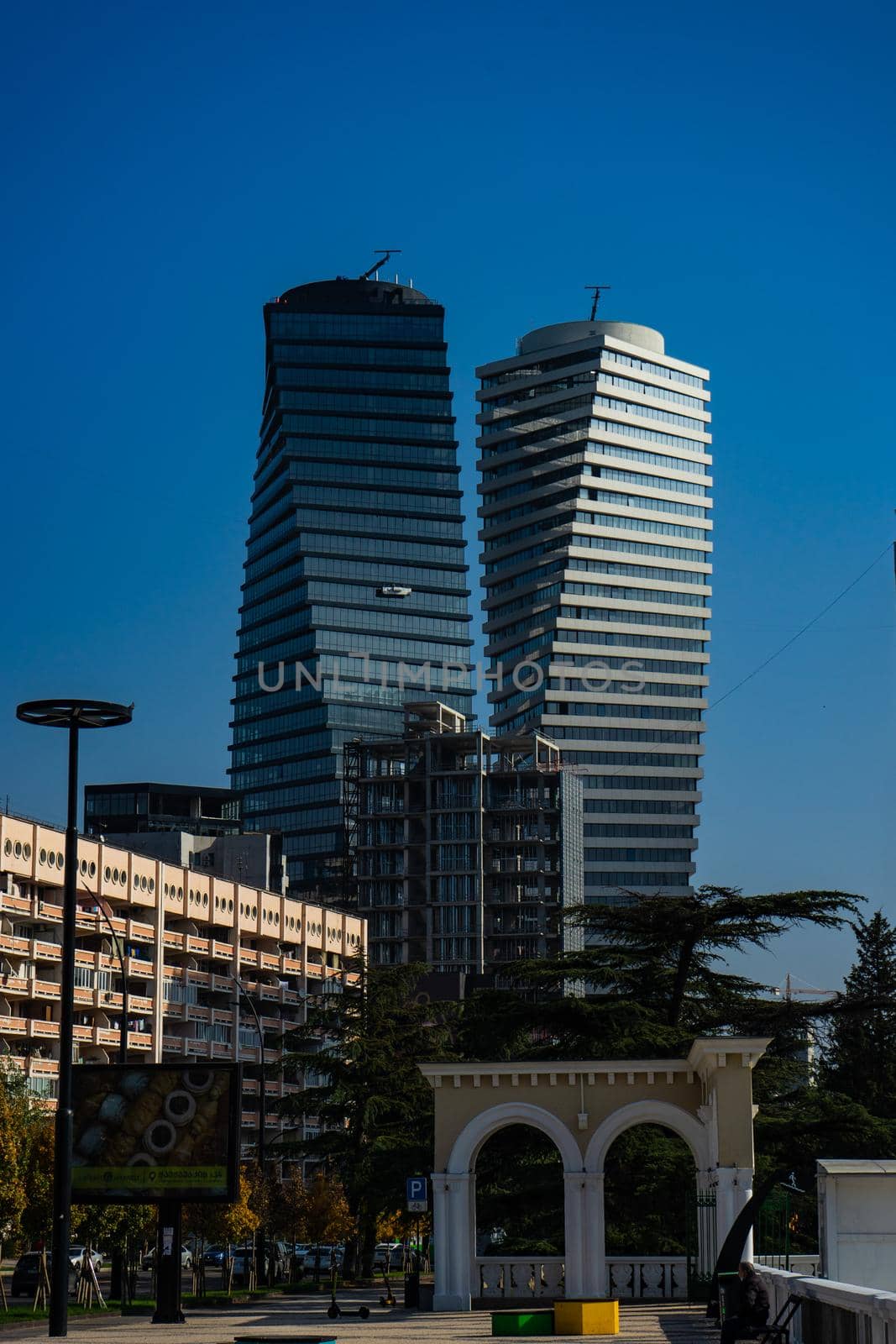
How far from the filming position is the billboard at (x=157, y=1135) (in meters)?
33.6

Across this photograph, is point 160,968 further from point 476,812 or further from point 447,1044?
point 476,812

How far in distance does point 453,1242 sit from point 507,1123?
9.14 feet

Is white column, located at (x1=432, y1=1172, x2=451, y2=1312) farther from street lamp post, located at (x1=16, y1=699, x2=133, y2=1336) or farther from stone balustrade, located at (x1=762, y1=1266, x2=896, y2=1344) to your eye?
stone balustrade, located at (x1=762, y1=1266, x2=896, y2=1344)

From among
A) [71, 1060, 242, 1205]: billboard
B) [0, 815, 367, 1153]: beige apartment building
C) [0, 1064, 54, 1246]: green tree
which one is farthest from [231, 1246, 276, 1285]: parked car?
[71, 1060, 242, 1205]: billboard

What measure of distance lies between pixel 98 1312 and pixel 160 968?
60.2m

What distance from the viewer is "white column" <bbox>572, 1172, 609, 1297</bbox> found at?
127 ft

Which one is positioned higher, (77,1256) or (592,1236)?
(592,1236)

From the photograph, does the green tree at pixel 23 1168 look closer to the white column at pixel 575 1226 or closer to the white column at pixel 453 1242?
the white column at pixel 453 1242

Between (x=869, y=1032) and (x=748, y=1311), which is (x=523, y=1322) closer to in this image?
(x=748, y=1311)

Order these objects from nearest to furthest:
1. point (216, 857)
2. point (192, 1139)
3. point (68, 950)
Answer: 1. point (68, 950)
2. point (192, 1139)
3. point (216, 857)

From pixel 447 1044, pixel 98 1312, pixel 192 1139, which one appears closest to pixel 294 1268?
pixel 447 1044

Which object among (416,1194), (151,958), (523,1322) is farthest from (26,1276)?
(151,958)

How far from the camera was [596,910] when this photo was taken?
56688 mm

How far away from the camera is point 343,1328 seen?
34.2m
